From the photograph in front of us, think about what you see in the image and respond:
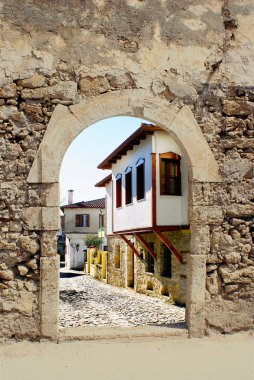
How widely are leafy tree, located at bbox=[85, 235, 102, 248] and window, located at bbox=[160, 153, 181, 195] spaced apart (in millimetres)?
19337

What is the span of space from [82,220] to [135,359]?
97.1 feet

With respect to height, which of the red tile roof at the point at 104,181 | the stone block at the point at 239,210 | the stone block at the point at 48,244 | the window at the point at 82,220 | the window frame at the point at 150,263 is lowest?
the window frame at the point at 150,263

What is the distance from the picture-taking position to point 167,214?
1115 cm

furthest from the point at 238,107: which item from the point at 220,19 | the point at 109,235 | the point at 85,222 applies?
the point at 85,222

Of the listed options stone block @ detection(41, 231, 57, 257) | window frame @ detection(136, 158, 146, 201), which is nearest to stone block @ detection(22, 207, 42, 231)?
stone block @ detection(41, 231, 57, 257)

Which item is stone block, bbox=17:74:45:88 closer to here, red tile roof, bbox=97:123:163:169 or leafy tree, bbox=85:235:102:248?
red tile roof, bbox=97:123:163:169

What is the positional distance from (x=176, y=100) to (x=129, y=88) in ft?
2.03

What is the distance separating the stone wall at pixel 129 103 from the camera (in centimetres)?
485

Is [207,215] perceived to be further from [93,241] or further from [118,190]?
[93,241]

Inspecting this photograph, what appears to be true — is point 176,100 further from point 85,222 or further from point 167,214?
point 85,222

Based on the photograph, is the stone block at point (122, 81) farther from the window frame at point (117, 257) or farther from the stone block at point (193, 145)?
the window frame at point (117, 257)

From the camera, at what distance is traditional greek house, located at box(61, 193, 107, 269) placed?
32.7 metres

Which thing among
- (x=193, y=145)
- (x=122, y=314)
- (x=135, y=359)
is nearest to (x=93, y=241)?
(x=122, y=314)

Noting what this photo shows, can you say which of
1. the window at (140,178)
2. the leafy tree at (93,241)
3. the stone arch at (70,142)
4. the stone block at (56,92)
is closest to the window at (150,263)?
the window at (140,178)
